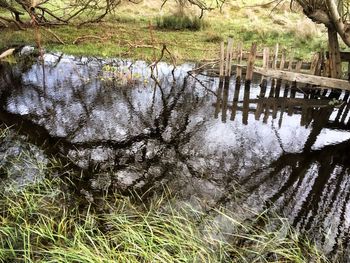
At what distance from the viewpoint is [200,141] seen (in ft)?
25.6

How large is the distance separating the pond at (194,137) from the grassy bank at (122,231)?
371 mm

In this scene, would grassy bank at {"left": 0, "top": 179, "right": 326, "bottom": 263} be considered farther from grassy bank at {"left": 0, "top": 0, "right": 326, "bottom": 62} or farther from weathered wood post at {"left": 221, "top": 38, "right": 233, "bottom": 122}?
grassy bank at {"left": 0, "top": 0, "right": 326, "bottom": 62}

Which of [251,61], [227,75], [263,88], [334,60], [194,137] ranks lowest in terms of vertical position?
[194,137]

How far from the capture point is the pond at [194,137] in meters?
5.91

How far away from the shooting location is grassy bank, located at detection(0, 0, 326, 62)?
14.8 metres

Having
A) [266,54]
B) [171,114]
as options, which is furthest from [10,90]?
[266,54]

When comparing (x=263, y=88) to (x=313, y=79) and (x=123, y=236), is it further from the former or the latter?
(x=123, y=236)

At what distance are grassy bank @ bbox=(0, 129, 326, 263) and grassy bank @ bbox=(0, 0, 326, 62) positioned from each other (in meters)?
7.92

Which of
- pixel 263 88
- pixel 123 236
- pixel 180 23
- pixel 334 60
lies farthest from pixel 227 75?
pixel 180 23

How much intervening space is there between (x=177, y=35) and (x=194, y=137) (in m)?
10.7

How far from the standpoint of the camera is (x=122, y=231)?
4.16 meters

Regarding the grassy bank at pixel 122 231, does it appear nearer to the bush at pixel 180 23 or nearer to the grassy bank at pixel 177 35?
the grassy bank at pixel 177 35

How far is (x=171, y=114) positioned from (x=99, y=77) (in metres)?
3.48

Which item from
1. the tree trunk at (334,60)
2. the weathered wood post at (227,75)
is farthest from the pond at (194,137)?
the tree trunk at (334,60)
